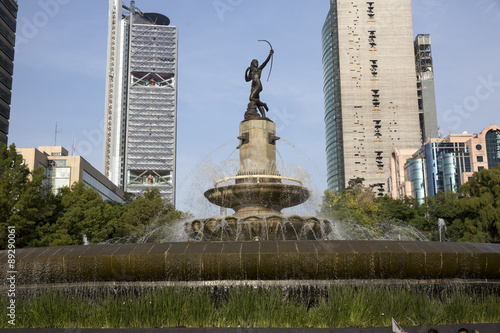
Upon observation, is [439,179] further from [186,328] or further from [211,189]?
[186,328]

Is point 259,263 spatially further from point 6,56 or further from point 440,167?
point 440,167

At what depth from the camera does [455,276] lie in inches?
404

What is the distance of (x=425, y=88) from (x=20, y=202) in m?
138

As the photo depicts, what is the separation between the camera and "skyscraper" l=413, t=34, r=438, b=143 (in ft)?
486

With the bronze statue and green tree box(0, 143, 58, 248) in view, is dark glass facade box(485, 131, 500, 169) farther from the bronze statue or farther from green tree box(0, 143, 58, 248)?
the bronze statue

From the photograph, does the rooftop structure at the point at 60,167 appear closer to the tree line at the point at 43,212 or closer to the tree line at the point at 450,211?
the tree line at the point at 43,212

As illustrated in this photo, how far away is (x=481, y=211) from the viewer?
42.5 metres

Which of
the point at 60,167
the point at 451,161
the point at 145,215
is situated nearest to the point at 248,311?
the point at 145,215

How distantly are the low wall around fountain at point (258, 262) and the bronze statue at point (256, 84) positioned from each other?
970cm

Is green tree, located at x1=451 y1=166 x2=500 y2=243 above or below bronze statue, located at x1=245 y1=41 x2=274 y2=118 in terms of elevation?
below

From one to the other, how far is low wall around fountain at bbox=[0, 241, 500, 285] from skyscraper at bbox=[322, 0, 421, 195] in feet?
427

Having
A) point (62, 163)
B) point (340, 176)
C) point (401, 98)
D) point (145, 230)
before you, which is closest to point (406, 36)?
point (401, 98)

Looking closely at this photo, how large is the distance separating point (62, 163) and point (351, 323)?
258 feet

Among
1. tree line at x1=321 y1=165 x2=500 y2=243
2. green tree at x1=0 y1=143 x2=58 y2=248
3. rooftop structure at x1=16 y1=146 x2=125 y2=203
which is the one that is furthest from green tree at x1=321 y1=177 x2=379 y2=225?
rooftop structure at x1=16 y1=146 x2=125 y2=203
